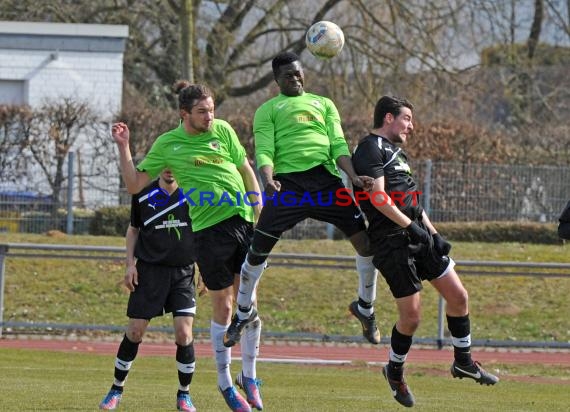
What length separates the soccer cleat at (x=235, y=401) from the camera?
9672mm

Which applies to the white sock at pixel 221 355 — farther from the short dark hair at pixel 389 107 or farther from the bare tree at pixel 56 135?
the bare tree at pixel 56 135

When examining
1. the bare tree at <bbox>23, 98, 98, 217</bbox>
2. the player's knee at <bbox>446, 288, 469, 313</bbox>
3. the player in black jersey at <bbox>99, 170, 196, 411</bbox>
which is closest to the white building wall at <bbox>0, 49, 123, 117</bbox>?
the bare tree at <bbox>23, 98, 98, 217</bbox>

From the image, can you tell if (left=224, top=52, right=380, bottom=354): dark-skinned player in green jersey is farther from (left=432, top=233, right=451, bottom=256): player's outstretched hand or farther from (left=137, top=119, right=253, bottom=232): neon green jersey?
(left=432, top=233, right=451, bottom=256): player's outstretched hand

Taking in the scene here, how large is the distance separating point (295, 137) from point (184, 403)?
239cm

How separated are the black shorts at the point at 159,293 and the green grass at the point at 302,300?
8.39 meters

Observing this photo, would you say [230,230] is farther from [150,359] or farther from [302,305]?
[302,305]

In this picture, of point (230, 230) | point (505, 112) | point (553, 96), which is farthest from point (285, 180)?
point (505, 112)

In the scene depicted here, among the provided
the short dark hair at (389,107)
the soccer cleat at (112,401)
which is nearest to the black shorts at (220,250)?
the soccer cleat at (112,401)

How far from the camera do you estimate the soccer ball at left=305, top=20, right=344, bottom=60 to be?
33.8 feet

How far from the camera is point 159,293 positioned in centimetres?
1048

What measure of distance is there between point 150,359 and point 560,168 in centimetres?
1165

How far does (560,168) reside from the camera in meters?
24.7

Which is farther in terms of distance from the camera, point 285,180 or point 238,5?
point 238,5

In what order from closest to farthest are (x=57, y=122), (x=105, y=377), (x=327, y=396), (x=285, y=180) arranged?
(x=285, y=180) < (x=327, y=396) < (x=105, y=377) < (x=57, y=122)
